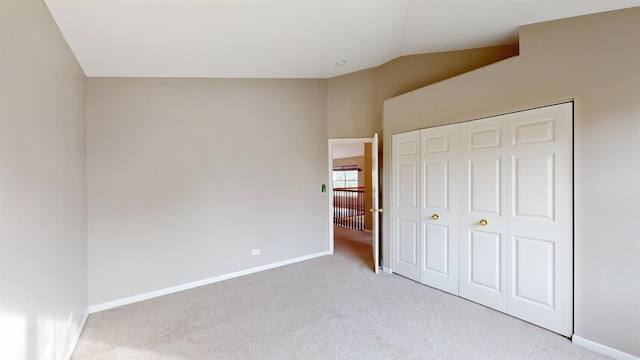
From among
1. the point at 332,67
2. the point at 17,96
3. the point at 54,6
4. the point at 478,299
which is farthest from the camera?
the point at 332,67

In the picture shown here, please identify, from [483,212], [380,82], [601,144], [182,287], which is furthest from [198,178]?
[601,144]

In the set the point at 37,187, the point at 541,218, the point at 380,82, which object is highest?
the point at 380,82

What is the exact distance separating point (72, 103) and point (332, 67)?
114 inches

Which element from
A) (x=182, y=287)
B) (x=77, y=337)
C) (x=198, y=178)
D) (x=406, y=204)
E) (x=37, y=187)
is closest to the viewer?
(x=37, y=187)

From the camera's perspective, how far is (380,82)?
4.16m

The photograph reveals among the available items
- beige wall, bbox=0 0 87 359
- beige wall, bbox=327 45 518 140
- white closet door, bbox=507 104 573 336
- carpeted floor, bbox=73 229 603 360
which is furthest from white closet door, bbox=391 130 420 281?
beige wall, bbox=0 0 87 359

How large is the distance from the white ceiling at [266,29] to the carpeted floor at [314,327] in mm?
2606

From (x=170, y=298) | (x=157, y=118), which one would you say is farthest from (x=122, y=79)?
(x=170, y=298)

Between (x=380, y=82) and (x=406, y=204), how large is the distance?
1969mm

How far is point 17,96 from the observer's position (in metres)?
1.41

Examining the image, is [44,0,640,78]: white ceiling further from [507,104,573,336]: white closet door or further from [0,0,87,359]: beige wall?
[507,104,573,336]: white closet door

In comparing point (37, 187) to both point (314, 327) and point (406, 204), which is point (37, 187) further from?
point (406, 204)

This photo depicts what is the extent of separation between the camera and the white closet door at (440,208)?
3.04 meters

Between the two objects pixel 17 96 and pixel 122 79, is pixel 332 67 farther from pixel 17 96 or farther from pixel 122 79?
pixel 17 96
